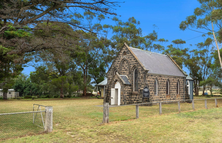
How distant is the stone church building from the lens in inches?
907

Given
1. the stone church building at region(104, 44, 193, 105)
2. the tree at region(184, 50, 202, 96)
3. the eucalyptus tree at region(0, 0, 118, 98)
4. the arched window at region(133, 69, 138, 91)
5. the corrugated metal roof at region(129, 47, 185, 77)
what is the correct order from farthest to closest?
the tree at region(184, 50, 202, 96)
the corrugated metal roof at region(129, 47, 185, 77)
the arched window at region(133, 69, 138, 91)
the stone church building at region(104, 44, 193, 105)
the eucalyptus tree at region(0, 0, 118, 98)

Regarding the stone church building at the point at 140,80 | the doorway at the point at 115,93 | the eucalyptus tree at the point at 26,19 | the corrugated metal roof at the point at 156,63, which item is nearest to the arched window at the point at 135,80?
the stone church building at the point at 140,80

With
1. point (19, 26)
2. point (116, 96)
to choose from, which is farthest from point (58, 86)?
point (19, 26)

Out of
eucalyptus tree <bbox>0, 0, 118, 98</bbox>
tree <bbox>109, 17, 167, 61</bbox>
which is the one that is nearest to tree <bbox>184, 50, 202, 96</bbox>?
tree <bbox>109, 17, 167, 61</bbox>

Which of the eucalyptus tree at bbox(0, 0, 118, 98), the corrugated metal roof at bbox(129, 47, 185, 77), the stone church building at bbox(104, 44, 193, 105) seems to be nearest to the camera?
the eucalyptus tree at bbox(0, 0, 118, 98)

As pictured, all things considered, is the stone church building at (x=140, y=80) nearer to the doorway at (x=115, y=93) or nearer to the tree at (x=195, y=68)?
the doorway at (x=115, y=93)

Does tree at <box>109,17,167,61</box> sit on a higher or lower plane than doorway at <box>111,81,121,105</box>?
higher

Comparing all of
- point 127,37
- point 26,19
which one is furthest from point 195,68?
point 26,19

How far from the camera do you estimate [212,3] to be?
96.6ft

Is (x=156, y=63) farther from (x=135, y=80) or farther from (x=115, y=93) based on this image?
(x=115, y=93)

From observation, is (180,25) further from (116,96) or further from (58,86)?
(58,86)

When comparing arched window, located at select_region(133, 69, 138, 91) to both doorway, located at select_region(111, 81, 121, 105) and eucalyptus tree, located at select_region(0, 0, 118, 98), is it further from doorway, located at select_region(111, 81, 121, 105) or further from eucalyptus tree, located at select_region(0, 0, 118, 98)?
eucalyptus tree, located at select_region(0, 0, 118, 98)

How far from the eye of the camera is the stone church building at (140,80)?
23047 millimetres

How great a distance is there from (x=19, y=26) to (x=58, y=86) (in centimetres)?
2888
